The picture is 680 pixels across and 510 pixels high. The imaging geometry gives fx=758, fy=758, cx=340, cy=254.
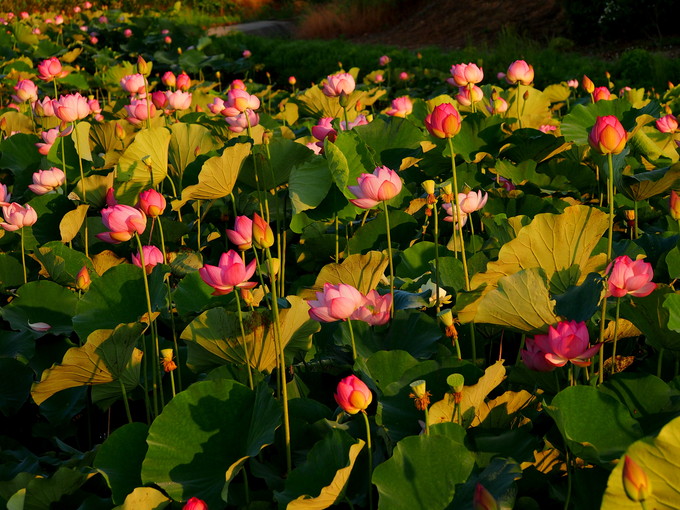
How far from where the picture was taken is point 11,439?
1.67m

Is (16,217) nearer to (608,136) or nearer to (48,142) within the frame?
(48,142)

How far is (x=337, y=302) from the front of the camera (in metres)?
1.21

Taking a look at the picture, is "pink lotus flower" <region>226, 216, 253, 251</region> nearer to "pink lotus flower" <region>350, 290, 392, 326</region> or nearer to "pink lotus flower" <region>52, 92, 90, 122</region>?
"pink lotus flower" <region>350, 290, 392, 326</region>

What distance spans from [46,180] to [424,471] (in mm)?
1688

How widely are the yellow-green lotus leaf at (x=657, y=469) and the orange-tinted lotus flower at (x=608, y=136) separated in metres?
0.56

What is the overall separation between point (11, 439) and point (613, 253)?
135 centimetres

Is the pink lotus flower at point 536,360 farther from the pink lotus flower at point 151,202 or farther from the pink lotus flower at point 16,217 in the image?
the pink lotus flower at point 16,217

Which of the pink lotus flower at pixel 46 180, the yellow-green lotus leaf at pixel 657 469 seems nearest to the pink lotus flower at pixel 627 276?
the yellow-green lotus leaf at pixel 657 469

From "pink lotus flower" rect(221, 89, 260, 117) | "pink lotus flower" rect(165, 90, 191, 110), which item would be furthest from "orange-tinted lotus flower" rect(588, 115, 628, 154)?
"pink lotus flower" rect(165, 90, 191, 110)

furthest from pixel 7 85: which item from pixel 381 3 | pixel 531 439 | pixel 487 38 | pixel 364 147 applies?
pixel 381 3

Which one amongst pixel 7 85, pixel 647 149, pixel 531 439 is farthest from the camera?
pixel 7 85

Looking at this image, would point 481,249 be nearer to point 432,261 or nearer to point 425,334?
point 432,261

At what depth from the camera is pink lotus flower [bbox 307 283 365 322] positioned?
3.99ft

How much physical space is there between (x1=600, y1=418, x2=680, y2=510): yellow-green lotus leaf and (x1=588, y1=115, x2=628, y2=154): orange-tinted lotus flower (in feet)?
1.83
